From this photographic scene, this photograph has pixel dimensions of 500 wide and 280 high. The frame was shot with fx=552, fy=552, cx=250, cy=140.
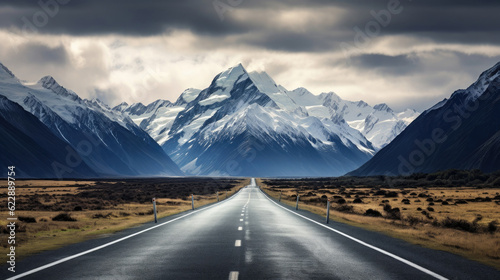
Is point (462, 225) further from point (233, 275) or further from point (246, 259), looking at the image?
point (233, 275)

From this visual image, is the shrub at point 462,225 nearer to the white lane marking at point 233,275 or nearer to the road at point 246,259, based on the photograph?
the road at point 246,259

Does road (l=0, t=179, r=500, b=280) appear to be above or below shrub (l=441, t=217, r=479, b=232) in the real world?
above

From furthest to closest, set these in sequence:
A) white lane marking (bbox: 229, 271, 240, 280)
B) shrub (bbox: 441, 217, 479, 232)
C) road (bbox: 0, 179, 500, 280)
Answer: shrub (bbox: 441, 217, 479, 232) → road (bbox: 0, 179, 500, 280) → white lane marking (bbox: 229, 271, 240, 280)

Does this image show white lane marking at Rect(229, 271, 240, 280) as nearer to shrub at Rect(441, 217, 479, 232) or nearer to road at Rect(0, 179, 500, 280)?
road at Rect(0, 179, 500, 280)

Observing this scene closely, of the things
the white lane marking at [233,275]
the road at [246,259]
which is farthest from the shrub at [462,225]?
the white lane marking at [233,275]

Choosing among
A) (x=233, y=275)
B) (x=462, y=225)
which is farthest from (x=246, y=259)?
(x=462, y=225)

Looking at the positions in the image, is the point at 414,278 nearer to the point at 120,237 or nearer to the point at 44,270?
the point at 44,270

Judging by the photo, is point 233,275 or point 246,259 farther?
point 246,259

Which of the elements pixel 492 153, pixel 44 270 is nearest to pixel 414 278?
pixel 44 270

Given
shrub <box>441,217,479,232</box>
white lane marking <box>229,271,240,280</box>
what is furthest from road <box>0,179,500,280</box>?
shrub <box>441,217,479,232</box>

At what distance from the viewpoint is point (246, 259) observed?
14.9 m

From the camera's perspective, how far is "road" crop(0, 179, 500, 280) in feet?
41.0

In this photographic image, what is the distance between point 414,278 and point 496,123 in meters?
188

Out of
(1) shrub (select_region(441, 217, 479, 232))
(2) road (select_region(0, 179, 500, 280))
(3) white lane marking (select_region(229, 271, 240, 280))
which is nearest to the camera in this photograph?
(3) white lane marking (select_region(229, 271, 240, 280))
